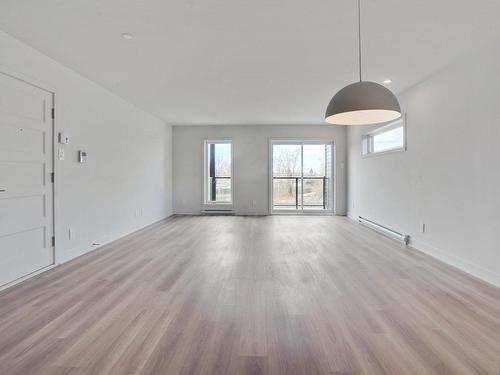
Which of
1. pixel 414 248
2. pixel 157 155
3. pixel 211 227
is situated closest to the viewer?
pixel 414 248

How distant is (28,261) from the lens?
298 cm

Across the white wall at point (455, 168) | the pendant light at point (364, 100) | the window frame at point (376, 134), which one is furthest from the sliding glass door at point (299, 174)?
the pendant light at point (364, 100)

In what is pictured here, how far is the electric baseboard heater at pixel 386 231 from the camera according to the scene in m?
4.30

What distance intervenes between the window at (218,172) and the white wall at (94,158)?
1.82 meters

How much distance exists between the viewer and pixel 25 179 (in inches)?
116

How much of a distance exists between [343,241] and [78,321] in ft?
12.7

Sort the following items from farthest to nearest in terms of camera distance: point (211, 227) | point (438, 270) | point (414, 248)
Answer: point (211, 227) < point (414, 248) < point (438, 270)

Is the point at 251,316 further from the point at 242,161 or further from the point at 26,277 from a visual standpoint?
the point at 242,161

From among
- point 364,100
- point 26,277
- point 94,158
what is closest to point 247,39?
point 364,100

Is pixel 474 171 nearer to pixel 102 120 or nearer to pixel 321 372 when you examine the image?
pixel 321 372

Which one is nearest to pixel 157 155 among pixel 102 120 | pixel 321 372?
pixel 102 120

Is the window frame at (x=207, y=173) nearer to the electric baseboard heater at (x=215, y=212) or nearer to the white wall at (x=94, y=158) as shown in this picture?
the electric baseboard heater at (x=215, y=212)

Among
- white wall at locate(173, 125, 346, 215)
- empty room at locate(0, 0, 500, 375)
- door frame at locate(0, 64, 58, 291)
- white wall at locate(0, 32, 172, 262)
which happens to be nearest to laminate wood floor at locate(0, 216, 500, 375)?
empty room at locate(0, 0, 500, 375)

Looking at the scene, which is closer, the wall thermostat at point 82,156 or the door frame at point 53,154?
the door frame at point 53,154
